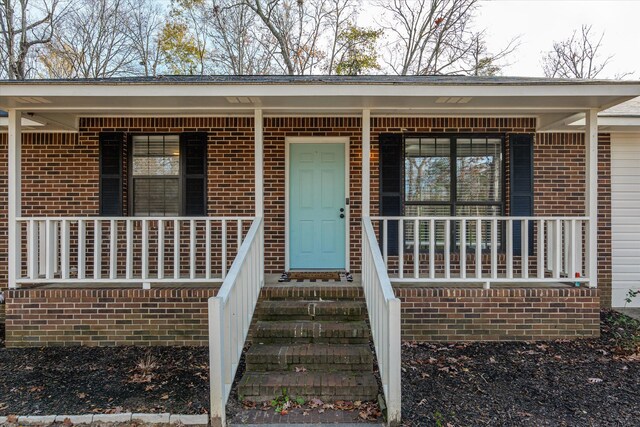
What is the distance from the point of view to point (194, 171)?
5676 millimetres

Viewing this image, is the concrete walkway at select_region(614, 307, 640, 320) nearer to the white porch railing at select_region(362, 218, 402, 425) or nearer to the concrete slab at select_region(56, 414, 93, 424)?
the white porch railing at select_region(362, 218, 402, 425)

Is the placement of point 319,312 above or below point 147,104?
below

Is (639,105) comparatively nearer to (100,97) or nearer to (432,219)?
(432,219)

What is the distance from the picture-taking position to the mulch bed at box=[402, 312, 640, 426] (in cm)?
309

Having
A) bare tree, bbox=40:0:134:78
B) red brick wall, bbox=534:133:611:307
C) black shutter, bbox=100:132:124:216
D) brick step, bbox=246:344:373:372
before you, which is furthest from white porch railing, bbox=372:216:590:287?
bare tree, bbox=40:0:134:78

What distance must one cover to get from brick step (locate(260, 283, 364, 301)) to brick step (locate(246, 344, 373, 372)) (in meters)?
0.90

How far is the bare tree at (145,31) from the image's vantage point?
16.5 metres

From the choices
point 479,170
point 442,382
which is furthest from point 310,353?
point 479,170

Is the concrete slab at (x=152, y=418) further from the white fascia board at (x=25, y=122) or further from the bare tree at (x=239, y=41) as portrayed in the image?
the bare tree at (x=239, y=41)

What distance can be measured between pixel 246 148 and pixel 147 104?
4.71ft

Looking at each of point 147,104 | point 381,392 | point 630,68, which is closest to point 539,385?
point 381,392

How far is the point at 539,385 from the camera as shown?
360 cm

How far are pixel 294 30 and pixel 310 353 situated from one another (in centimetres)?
1464

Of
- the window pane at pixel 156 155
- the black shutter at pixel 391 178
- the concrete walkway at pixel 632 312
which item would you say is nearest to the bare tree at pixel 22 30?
the window pane at pixel 156 155
